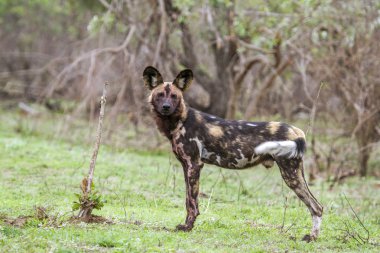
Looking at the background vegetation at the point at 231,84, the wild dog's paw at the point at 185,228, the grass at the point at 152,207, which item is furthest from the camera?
the background vegetation at the point at 231,84

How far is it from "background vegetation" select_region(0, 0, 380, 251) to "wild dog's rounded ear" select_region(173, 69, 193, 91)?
87.8 inches

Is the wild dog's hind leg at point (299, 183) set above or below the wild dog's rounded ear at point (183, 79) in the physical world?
below

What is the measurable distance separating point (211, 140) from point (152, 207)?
186 cm

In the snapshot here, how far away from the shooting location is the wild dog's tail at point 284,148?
6199mm

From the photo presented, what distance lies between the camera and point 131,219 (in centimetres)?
692

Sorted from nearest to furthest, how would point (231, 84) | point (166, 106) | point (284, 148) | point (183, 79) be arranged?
point (284, 148), point (166, 106), point (183, 79), point (231, 84)

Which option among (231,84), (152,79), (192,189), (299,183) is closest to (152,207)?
(192,189)

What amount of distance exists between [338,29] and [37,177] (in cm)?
645

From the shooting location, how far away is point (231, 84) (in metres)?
15.4

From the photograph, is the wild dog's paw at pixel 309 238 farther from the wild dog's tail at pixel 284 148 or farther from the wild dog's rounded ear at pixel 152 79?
the wild dog's rounded ear at pixel 152 79

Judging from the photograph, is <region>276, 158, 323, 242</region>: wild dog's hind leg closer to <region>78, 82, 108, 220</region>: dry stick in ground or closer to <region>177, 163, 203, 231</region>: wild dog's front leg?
<region>177, 163, 203, 231</region>: wild dog's front leg

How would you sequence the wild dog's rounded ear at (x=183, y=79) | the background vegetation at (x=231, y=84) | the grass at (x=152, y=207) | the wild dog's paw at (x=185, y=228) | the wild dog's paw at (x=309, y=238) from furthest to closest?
the background vegetation at (x=231, y=84) < the wild dog's rounded ear at (x=183, y=79) < the wild dog's paw at (x=185, y=228) < the wild dog's paw at (x=309, y=238) < the grass at (x=152, y=207)

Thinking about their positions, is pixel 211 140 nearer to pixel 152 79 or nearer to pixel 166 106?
pixel 166 106

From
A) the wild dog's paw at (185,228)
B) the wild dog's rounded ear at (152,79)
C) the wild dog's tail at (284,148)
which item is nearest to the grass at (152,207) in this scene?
the wild dog's paw at (185,228)
